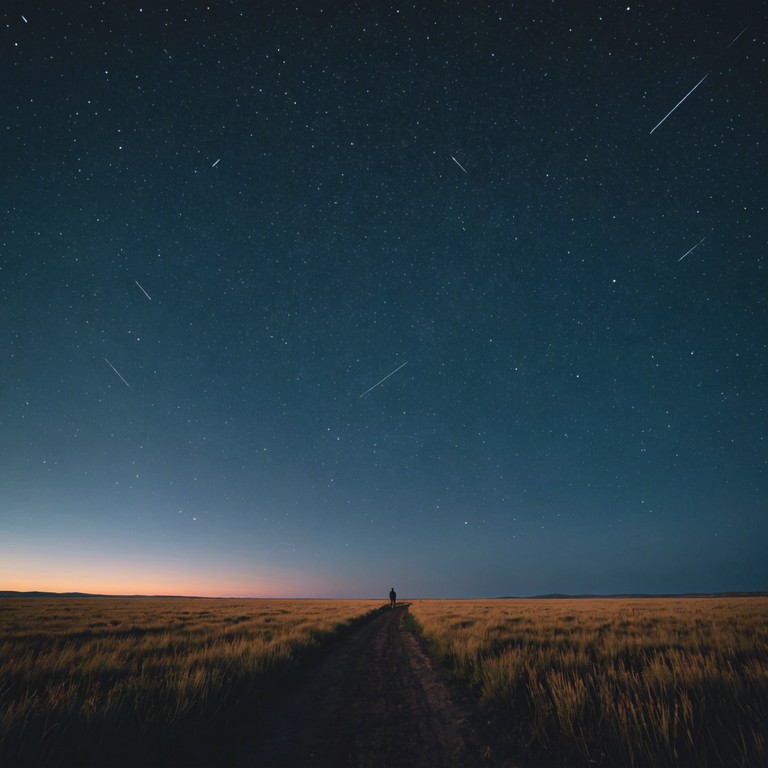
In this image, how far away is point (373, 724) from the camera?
4.84 metres

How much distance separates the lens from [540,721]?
399 centimetres

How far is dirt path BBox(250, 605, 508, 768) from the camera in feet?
12.8

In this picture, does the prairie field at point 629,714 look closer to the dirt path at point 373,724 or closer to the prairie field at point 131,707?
the dirt path at point 373,724

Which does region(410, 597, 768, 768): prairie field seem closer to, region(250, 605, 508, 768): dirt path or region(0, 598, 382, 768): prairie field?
region(250, 605, 508, 768): dirt path

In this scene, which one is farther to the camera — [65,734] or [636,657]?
[636,657]

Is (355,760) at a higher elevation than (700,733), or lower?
lower

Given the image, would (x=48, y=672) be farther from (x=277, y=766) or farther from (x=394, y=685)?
(x=394, y=685)

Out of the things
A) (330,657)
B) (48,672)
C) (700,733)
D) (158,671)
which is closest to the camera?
(700,733)

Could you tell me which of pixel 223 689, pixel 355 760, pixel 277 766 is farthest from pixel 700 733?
pixel 223 689

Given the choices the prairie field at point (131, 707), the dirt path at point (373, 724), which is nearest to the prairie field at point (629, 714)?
the dirt path at point (373, 724)

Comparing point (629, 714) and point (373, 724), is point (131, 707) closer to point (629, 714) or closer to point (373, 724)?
point (373, 724)

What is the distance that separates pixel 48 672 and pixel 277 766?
449 centimetres

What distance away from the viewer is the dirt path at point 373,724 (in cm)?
389

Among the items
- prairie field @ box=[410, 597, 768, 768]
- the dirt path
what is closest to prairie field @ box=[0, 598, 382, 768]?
the dirt path
